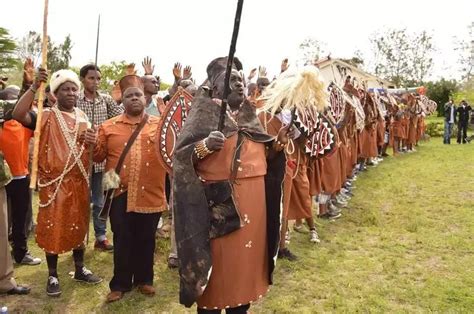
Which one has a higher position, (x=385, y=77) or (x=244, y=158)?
(x=385, y=77)

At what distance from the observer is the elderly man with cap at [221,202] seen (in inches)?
106

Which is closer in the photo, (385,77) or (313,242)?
(313,242)

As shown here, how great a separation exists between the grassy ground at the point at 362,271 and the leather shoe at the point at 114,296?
0.22ft

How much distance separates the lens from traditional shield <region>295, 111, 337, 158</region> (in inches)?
228

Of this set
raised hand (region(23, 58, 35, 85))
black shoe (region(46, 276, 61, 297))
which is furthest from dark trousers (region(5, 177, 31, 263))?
raised hand (region(23, 58, 35, 85))

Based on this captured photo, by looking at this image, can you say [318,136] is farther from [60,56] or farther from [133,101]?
[60,56]

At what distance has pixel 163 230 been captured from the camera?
643 cm

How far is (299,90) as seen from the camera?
3168mm

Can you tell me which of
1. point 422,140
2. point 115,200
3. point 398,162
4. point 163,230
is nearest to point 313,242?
point 163,230

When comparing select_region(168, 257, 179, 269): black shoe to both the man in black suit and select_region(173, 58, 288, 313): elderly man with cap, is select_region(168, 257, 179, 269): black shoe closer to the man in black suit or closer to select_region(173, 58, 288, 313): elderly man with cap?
select_region(173, 58, 288, 313): elderly man with cap

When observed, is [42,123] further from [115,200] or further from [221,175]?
[221,175]

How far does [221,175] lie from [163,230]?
3.86 m

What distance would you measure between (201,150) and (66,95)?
227cm

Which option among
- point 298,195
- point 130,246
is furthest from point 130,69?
point 298,195
